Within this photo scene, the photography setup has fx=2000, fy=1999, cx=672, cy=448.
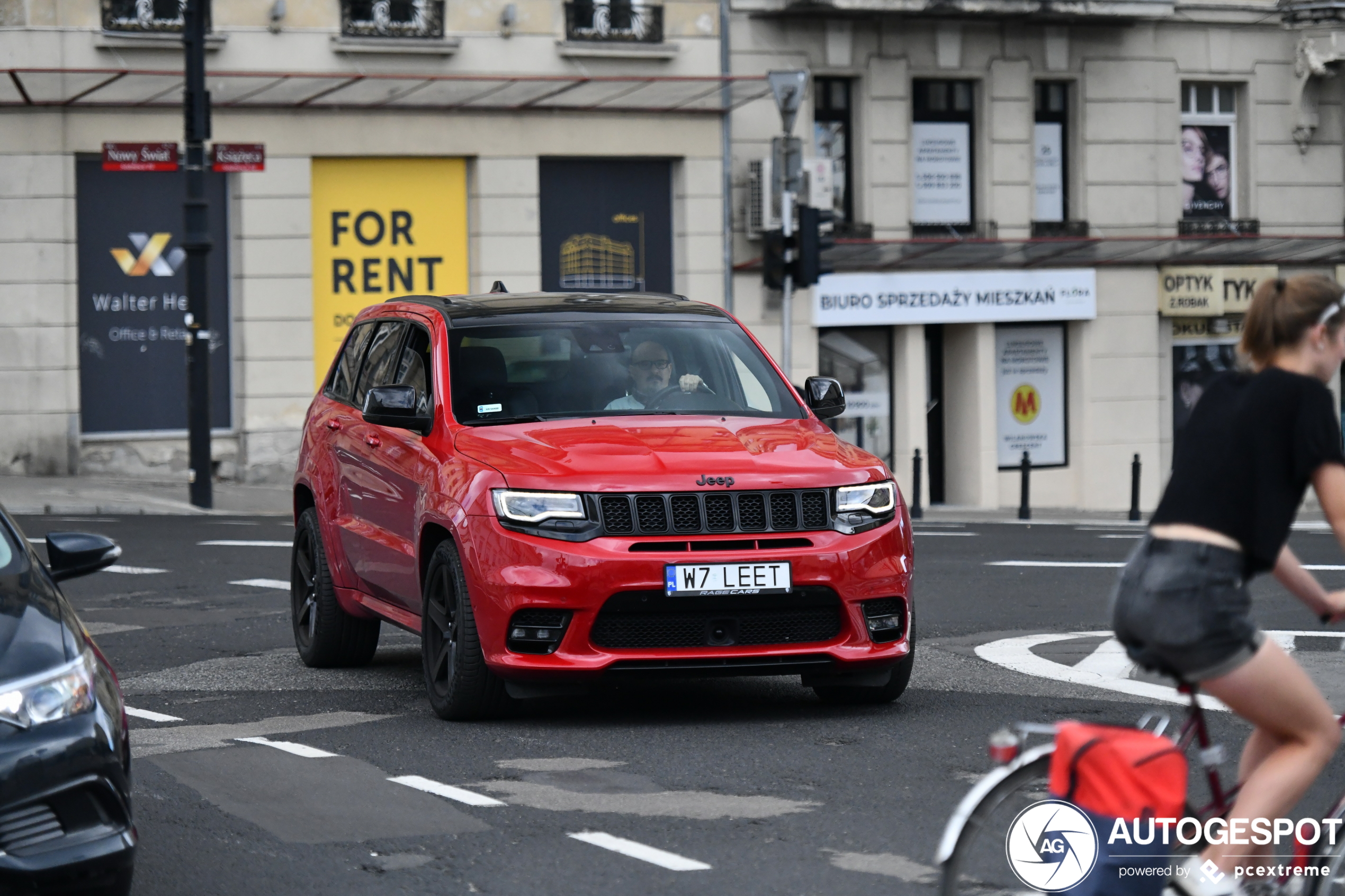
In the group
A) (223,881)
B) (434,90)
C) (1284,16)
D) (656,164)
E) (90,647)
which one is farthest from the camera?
(1284,16)

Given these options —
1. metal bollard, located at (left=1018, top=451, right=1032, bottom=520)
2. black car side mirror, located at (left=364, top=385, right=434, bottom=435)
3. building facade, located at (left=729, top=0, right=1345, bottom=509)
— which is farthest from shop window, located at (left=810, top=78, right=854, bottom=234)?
black car side mirror, located at (left=364, top=385, right=434, bottom=435)

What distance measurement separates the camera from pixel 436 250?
25.9 meters

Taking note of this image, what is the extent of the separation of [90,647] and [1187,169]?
26.6m

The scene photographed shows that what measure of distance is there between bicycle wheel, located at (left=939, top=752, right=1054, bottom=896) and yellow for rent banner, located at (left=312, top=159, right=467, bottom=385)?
21638mm

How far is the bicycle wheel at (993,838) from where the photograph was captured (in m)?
4.06

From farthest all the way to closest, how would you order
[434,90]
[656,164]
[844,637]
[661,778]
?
1. [656,164]
2. [434,90]
3. [844,637]
4. [661,778]

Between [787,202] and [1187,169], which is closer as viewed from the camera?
[787,202]

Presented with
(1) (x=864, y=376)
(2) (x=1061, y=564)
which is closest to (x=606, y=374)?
(2) (x=1061, y=564)

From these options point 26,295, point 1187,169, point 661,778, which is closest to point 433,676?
point 661,778

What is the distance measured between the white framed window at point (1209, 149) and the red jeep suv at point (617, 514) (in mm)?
22127

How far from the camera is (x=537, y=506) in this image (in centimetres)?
751

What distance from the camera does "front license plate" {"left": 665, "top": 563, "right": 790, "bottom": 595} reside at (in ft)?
24.3

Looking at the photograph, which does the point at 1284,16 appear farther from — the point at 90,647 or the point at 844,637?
the point at 90,647

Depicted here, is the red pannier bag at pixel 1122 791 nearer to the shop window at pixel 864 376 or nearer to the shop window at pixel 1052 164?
the shop window at pixel 864 376
